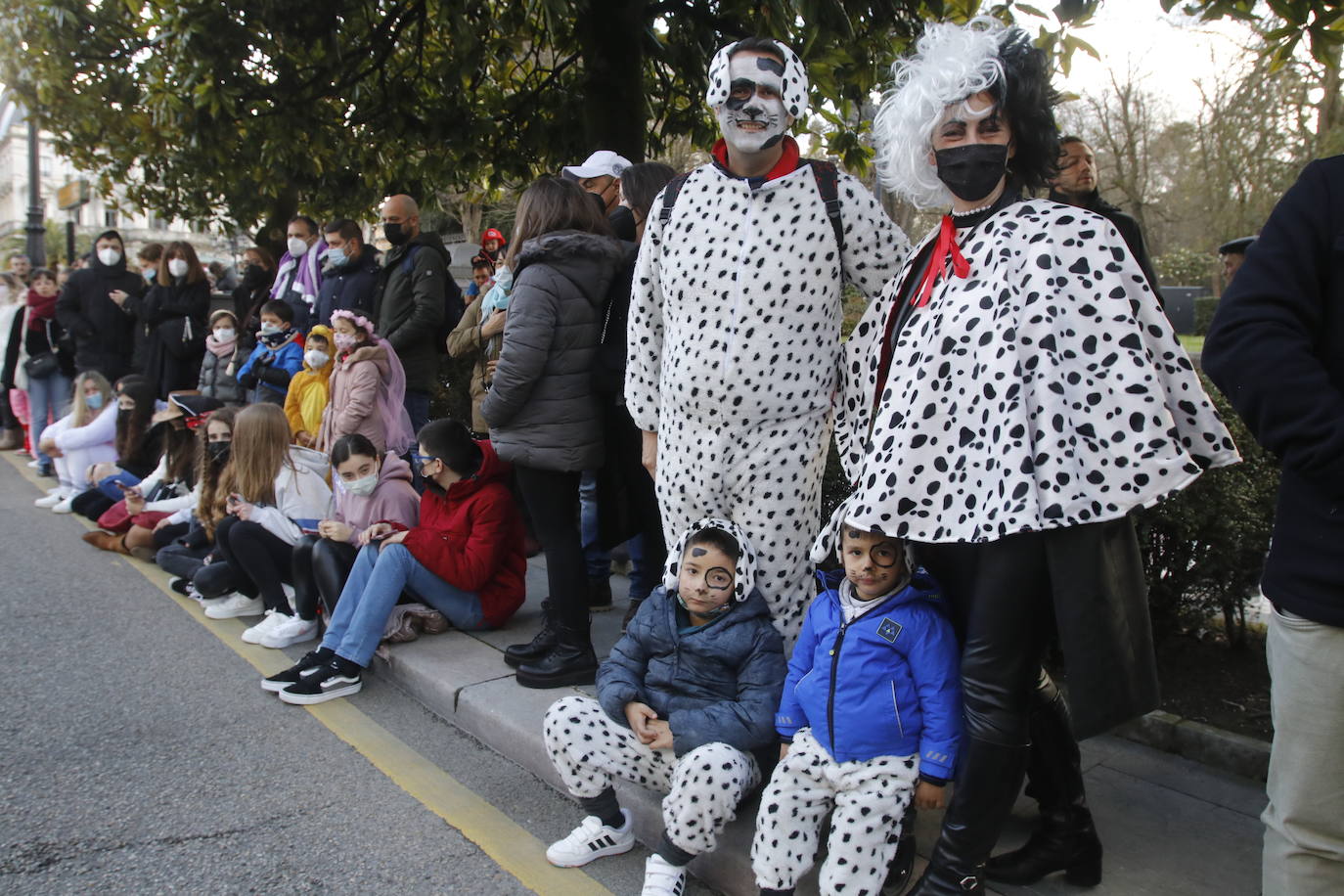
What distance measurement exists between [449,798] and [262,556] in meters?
2.24

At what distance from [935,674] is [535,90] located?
23.0 ft

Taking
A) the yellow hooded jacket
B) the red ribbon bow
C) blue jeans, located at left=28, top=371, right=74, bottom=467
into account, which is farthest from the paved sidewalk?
blue jeans, located at left=28, top=371, right=74, bottom=467

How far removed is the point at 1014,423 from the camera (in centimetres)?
229

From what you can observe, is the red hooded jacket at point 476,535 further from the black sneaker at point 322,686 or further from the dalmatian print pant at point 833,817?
the dalmatian print pant at point 833,817

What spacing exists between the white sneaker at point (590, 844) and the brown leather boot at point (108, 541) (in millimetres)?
4869

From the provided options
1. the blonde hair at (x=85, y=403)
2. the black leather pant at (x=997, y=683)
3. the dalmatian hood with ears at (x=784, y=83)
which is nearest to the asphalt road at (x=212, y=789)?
the black leather pant at (x=997, y=683)

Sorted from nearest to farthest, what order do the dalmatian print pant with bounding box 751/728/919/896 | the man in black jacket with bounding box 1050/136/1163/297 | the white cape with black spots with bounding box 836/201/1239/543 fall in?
the white cape with black spots with bounding box 836/201/1239/543 < the dalmatian print pant with bounding box 751/728/919/896 < the man in black jacket with bounding box 1050/136/1163/297

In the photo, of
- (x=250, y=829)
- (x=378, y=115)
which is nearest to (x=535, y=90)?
(x=378, y=115)

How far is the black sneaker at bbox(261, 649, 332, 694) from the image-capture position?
4249mm

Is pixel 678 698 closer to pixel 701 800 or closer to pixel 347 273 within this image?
pixel 701 800

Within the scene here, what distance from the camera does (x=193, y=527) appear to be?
6.09 metres

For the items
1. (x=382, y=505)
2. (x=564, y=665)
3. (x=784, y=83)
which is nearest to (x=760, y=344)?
(x=784, y=83)

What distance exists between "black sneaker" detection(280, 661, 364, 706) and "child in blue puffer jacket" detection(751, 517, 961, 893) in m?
2.25

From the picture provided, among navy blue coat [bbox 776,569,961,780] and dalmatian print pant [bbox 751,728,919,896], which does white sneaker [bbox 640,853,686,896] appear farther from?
navy blue coat [bbox 776,569,961,780]
